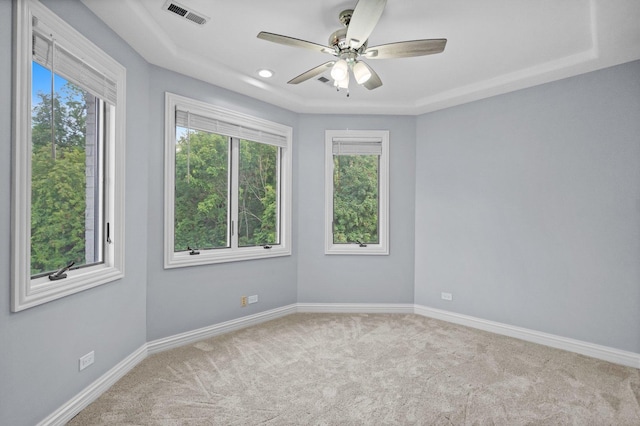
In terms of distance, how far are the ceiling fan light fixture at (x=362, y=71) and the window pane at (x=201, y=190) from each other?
1.76 meters

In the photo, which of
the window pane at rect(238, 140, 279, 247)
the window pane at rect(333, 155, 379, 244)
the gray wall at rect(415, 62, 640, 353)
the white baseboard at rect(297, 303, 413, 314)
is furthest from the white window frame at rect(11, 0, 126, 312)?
the gray wall at rect(415, 62, 640, 353)

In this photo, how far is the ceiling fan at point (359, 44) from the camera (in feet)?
6.27

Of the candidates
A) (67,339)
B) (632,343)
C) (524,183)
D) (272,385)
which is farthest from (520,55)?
(67,339)

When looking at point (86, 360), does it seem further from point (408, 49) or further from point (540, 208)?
point (540, 208)

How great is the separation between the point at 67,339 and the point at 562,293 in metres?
4.04

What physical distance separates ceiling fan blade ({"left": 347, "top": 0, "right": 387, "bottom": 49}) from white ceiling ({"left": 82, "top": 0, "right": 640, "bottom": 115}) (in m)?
0.27

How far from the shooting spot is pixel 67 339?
6.62 feet

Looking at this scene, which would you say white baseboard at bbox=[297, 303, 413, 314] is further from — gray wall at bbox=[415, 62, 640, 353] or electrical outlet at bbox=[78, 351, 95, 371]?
→ electrical outlet at bbox=[78, 351, 95, 371]

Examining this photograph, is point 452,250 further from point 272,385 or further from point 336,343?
point 272,385

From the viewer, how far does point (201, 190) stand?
3422 millimetres

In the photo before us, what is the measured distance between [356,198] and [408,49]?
238 cm

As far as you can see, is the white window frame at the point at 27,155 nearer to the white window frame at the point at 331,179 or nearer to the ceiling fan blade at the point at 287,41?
the ceiling fan blade at the point at 287,41

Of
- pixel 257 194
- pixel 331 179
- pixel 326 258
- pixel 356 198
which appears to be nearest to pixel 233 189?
pixel 257 194

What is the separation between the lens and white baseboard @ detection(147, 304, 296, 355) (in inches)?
118
